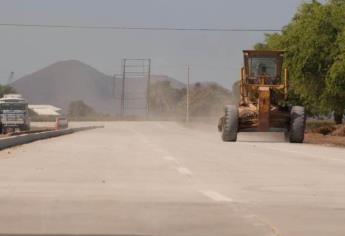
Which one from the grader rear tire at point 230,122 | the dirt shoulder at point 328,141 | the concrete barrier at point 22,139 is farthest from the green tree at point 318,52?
the concrete barrier at point 22,139

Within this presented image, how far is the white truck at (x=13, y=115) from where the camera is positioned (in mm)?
74188

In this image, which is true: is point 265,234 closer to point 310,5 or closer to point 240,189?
point 240,189

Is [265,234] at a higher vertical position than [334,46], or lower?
lower

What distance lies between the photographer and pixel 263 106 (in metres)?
39.2

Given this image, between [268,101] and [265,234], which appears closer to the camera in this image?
[265,234]

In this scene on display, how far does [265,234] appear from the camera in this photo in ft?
30.7

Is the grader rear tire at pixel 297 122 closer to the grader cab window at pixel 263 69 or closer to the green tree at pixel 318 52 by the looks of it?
the grader cab window at pixel 263 69

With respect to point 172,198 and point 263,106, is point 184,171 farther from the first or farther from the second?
point 263,106

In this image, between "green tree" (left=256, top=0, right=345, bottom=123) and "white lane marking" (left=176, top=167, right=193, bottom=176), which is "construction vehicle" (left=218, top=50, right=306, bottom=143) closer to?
"green tree" (left=256, top=0, right=345, bottom=123)

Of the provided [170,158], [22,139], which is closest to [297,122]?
[22,139]

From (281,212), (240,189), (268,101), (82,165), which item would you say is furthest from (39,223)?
(268,101)

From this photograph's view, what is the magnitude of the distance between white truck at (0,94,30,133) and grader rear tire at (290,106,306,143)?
130 ft

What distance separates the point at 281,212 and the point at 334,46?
44.7 m

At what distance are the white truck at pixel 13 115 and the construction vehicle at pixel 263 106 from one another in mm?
37529
